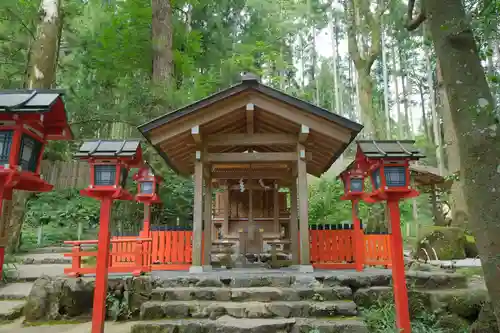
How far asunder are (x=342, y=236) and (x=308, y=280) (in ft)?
7.99

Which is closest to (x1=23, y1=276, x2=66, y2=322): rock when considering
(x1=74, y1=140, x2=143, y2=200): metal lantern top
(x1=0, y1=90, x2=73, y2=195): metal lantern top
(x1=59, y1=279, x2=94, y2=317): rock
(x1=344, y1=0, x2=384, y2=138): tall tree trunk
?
(x1=59, y1=279, x2=94, y2=317): rock

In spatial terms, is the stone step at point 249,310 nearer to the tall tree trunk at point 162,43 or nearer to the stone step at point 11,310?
the stone step at point 11,310

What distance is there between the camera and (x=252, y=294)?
557cm

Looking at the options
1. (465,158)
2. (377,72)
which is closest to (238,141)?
(465,158)

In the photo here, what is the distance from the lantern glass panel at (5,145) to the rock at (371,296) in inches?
228

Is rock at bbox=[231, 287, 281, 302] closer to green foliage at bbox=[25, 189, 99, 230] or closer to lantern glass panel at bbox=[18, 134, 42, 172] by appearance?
lantern glass panel at bbox=[18, 134, 42, 172]

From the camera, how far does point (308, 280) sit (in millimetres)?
5914

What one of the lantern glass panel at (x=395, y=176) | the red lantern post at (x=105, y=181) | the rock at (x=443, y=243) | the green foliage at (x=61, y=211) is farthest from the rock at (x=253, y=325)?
the green foliage at (x=61, y=211)

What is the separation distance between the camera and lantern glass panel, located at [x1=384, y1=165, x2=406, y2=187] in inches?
196

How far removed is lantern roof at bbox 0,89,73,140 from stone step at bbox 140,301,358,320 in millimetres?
3115

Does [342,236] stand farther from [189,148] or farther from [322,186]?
[322,186]

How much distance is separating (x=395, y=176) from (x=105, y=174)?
4618 mm

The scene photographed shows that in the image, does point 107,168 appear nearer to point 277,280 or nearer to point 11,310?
point 277,280

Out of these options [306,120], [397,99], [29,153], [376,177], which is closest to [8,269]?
[29,153]
